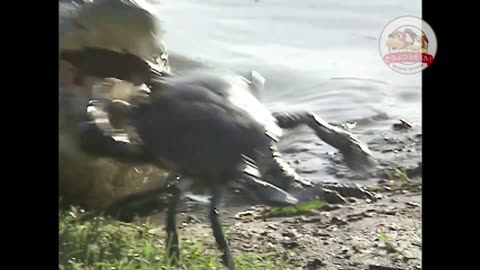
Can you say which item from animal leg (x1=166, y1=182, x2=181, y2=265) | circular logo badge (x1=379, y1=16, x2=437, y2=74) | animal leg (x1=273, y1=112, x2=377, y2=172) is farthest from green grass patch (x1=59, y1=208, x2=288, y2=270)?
circular logo badge (x1=379, y1=16, x2=437, y2=74)

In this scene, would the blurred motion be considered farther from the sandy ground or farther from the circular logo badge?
the circular logo badge

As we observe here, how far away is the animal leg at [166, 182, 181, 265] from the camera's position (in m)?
1.06

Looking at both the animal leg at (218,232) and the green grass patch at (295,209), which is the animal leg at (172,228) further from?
the green grass patch at (295,209)

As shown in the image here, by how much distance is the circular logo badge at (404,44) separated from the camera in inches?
42.9

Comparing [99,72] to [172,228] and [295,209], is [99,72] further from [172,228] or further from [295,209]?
[295,209]

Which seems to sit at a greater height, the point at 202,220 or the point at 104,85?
the point at 104,85

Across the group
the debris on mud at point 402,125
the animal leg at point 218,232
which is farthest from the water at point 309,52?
the animal leg at point 218,232

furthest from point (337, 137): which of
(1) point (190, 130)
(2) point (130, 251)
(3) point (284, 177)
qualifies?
(2) point (130, 251)

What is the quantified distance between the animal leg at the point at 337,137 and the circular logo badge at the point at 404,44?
17cm

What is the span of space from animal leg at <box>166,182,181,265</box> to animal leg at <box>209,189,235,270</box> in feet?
0.23
